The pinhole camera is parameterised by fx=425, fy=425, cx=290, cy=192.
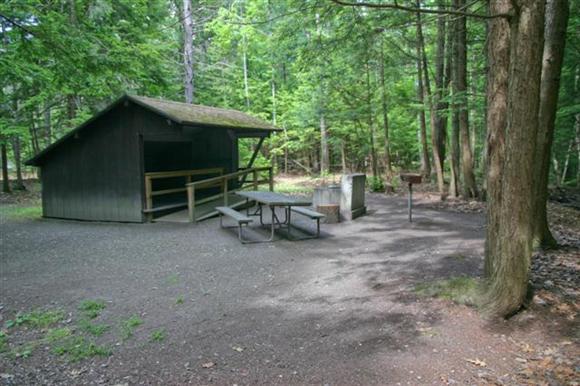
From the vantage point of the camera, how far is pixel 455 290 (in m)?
4.68

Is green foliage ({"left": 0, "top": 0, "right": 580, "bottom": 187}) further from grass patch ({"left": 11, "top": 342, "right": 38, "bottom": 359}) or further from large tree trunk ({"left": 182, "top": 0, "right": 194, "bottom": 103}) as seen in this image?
grass patch ({"left": 11, "top": 342, "right": 38, "bottom": 359})

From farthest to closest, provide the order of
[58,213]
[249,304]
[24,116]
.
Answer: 1. [24,116]
2. [58,213]
3. [249,304]

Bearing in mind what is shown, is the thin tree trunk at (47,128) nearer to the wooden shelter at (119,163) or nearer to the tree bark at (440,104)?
the wooden shelter at (119,163)

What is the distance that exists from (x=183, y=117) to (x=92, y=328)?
691cm

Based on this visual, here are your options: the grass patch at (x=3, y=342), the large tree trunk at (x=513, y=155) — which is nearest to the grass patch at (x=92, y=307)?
the grass patch at (x=3, y=342)

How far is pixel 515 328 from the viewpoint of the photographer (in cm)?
395

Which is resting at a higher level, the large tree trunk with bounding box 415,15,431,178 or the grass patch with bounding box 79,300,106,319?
the large tree trunk with bounding box 415,15,431,178

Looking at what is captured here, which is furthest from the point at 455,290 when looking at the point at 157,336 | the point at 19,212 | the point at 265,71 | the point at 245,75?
the point at 265,71

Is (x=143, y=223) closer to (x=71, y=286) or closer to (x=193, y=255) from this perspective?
(x=193, y=255)

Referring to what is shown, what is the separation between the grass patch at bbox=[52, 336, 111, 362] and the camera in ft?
12.6

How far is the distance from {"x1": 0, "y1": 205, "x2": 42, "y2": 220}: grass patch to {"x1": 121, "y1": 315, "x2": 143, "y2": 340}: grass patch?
9288 mm

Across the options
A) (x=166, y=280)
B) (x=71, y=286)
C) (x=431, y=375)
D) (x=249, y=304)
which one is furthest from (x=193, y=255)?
(x=431, y=375)

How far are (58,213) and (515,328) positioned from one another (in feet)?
39.0

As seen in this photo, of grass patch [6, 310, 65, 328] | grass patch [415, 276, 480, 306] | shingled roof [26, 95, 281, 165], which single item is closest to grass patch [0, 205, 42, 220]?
shingled roof [26, 95, 281, 165]
